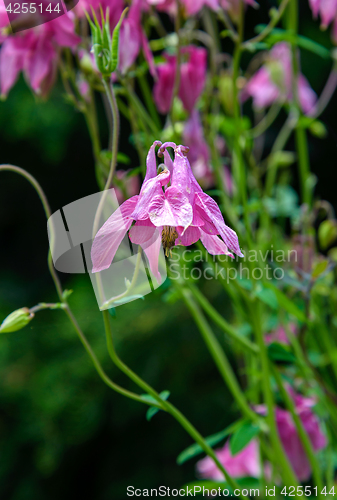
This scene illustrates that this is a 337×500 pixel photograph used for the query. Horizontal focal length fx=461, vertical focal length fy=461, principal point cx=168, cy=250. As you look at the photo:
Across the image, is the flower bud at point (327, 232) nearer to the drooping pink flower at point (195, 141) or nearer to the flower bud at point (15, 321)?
the drooping pink flower at point (195, 141)

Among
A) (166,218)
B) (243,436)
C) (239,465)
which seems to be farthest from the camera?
(239,465)

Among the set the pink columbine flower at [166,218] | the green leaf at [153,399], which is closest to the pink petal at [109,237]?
the pink columbine flower at [166,218]

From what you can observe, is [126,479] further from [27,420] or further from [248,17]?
[248,17]

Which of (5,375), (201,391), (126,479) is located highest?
(5,375)

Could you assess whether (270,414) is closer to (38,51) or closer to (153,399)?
(153,399)

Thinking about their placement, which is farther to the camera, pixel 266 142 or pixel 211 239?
pixel 266 142

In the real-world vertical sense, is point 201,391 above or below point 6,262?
below

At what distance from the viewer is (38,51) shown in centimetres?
34

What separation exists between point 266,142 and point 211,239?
3.21 ft

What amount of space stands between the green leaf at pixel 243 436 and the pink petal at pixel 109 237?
0.19m

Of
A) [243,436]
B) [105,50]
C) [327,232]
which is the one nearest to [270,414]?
[243,436]

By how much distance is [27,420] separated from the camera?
0.93 metres

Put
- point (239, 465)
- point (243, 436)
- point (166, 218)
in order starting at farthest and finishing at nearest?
point (239, 465) < point (243, 436) < point (166, 218)

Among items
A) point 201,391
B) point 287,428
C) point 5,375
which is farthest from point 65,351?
point 287,428
